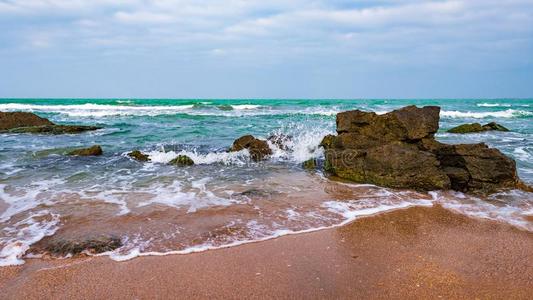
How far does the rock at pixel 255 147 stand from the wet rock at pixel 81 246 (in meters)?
5.97

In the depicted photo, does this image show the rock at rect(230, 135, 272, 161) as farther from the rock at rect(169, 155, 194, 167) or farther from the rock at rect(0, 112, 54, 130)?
the rock at rect(0, 112, 54, 130)

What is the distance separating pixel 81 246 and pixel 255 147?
6.57 meters

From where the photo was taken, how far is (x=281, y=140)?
1122cm

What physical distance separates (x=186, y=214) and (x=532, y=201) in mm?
5092

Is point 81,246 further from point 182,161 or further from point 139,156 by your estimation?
point 139,156

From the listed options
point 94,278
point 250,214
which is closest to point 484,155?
point 250,214

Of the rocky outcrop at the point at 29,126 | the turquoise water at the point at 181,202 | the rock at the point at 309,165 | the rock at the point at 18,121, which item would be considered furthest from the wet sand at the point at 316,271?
the rock at the point at 18,121

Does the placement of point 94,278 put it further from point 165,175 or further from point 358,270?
point 165,175

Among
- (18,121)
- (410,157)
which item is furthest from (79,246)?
(18,121)

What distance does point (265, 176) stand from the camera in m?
7.97

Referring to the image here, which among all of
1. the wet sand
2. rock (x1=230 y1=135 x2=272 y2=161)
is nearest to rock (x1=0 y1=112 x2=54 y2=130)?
rock (x1=230 y1=135 x2=272 y2=161)

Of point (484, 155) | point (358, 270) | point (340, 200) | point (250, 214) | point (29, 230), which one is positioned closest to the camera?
point (358, 270)

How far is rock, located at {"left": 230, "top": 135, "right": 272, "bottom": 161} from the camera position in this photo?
10219mm

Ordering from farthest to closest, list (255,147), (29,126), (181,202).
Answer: (29,126), (255,147), (181,202)
